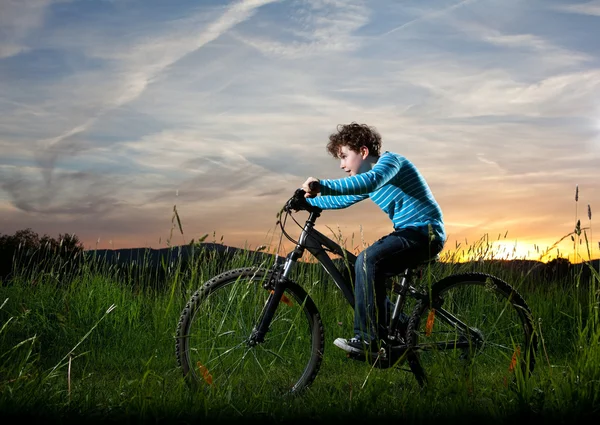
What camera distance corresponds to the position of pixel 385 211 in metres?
5.21

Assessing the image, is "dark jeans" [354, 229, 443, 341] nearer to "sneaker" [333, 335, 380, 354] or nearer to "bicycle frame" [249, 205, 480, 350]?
"sneaker" [333, 335, 380, 354]

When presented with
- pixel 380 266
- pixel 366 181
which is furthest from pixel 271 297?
pixel 366 181

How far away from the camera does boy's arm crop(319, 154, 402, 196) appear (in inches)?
180

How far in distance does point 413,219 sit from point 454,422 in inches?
68.5

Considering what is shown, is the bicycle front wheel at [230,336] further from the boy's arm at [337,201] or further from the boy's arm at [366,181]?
the boy's arm at [366,181]

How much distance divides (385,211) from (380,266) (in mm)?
512

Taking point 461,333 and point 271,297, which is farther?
point 461,333

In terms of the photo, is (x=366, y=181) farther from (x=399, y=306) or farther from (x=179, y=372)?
(x=179, y=372)

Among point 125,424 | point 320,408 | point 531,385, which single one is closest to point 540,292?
point 531,385

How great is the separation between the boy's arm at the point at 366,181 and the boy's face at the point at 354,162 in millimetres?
326

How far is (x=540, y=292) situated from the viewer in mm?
8422

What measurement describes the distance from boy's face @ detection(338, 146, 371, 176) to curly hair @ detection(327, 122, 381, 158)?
33 mm

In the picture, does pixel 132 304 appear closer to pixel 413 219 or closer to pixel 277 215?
pixel 277 215

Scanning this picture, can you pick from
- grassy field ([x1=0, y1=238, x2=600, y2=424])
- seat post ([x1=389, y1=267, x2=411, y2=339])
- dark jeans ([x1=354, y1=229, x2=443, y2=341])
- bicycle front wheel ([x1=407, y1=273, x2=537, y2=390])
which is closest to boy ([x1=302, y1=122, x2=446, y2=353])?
dark jeans ([x1=354, y1=229, x2=443, y2=341])
